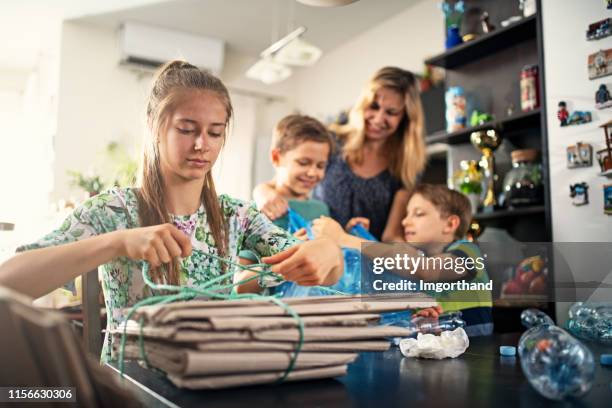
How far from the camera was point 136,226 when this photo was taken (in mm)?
994

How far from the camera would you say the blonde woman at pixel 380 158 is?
85.0 inches

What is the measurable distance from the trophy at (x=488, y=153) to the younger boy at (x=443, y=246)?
2.50 ft

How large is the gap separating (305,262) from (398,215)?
1.47m

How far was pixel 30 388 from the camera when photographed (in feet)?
1.50

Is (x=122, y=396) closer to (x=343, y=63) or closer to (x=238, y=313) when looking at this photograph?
(x=238, y=313)

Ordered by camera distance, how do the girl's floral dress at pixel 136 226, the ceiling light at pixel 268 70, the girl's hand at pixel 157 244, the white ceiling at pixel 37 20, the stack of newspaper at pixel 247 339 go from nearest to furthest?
1. the stack of newspaper at pixel 247 339
2. the girl's hand at pixel 157 244
3. the girl's floral dress at pixel 136 226
4. the ceiling light at pixel 268 70
5. the white ceiling at pixel 37 20

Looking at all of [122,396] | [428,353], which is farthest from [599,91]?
[122,396]

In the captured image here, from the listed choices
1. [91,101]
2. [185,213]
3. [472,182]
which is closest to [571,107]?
[472,182]

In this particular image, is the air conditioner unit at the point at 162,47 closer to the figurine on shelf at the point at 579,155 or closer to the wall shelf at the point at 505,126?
the wall shelf at the point at 505,126

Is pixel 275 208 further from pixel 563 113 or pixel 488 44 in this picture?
pixel 488 44

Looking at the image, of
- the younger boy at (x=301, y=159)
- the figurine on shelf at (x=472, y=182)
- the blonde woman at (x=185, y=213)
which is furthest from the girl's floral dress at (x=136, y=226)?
the figurine on shelf at (x=472, y=182)

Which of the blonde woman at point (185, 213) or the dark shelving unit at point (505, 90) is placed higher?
the dark shelving unit at point (505, 90)

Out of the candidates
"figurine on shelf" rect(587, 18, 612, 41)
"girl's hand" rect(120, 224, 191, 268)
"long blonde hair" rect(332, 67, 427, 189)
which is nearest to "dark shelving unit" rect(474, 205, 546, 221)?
"long blonde hair" rect(332, 67, 427, 189)

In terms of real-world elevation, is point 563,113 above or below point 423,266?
above
